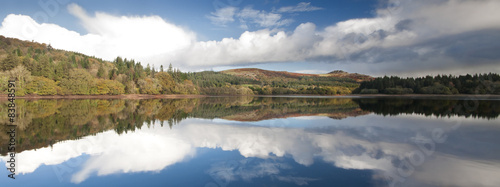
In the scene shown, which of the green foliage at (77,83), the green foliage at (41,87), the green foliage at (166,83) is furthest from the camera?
the green foliage at (166,83)

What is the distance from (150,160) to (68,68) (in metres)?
99.0

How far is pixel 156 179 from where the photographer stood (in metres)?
7.61

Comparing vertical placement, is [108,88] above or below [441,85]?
below

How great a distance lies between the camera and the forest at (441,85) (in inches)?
4864

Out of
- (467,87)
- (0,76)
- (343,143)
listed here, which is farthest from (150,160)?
(467,87)

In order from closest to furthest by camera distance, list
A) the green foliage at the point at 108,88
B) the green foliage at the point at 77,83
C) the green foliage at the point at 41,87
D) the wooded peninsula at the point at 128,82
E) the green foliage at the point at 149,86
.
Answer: the green foliage at the point at 41,87, the wooded peninsula at the point at 128,82, the green foliage at the point at 77,83, the green foliage at the point at 108,88, the green foliage at the point at 149,86

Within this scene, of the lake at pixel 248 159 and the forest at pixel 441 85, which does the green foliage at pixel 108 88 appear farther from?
the forest at pixel 441 85

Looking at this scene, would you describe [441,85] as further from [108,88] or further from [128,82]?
[108,88]

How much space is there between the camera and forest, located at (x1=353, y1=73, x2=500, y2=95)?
124 metres

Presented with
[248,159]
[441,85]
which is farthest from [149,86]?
[441,85]

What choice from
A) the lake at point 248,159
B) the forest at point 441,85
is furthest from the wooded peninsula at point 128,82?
the lake at point 248,159

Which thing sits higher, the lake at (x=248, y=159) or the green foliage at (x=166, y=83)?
the green foliage at (x=166, y=83)

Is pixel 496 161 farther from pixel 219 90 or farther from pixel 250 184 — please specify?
pixel 219 90

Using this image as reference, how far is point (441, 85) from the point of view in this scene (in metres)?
129
